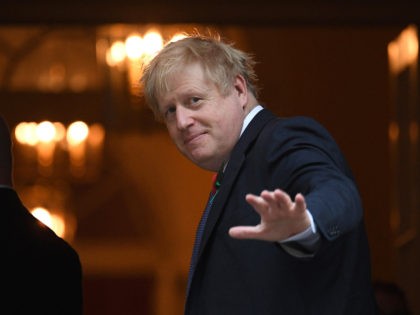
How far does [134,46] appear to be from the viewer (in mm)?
10570

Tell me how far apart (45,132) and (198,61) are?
10300 mm

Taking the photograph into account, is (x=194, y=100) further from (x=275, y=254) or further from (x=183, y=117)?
(x=275, y=254)

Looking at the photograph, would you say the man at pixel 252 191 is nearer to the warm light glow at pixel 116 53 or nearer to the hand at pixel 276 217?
the hand at pixel 276 217

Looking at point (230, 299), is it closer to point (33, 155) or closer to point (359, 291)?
point (359, 291)

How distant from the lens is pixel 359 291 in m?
2.77

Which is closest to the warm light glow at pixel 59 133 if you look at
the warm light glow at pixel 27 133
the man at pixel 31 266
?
→ the warm light glow at pixel 27 133

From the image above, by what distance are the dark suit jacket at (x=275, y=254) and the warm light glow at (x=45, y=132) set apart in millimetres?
10302

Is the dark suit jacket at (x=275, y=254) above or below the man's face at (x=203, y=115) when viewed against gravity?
below

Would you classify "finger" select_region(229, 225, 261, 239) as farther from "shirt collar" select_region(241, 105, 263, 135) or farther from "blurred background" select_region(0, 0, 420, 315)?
"blurred background" select_region(0, 0, 420, 315)

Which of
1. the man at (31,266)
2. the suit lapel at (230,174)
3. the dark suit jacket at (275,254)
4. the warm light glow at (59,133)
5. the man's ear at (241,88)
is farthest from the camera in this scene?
the warm light glow at (59,133)

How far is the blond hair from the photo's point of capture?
293 centimetres

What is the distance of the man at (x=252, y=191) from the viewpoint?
246 cm

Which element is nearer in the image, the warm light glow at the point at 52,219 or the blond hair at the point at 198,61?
the blond hair at the point at 198,61

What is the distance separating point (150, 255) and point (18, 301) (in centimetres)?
1067
